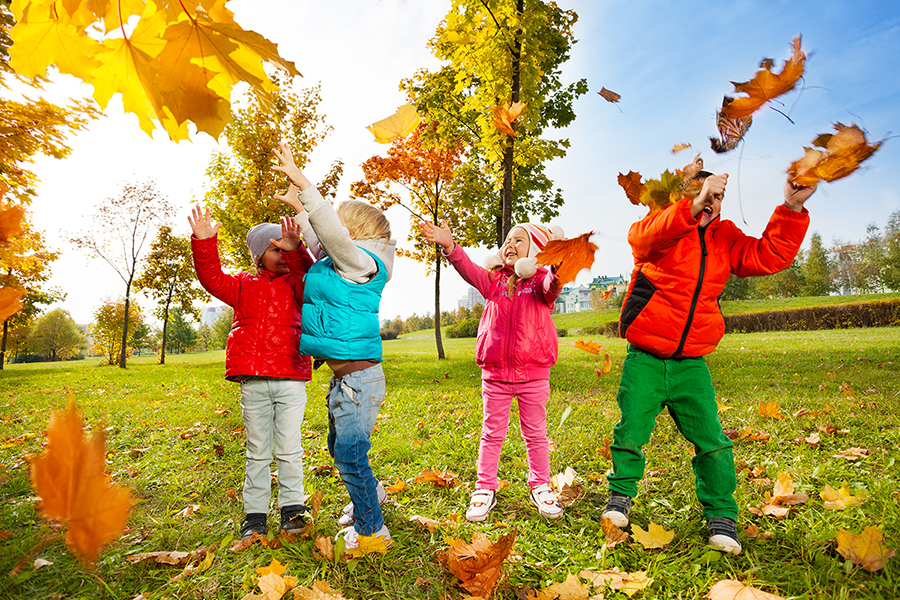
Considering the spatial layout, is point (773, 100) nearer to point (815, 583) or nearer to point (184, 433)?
point (815, 583)

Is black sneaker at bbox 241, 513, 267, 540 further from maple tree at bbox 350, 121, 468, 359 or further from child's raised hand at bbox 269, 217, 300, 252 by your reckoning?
maple tree at bbox 350, 121, 468, 359

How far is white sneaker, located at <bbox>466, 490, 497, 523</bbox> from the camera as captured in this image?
2.45 meters

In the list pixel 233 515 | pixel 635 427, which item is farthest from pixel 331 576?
pixel 635 427

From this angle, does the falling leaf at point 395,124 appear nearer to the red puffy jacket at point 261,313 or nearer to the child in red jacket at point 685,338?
the red puffy jacket at point 261,313

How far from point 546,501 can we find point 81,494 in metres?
2.41

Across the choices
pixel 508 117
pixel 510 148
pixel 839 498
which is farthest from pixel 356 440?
pixel 510 148

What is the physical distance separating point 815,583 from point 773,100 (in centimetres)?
183

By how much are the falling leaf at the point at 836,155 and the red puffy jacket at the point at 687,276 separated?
1.60 ft

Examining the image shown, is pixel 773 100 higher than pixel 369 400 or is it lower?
higher

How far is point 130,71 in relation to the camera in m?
1.01

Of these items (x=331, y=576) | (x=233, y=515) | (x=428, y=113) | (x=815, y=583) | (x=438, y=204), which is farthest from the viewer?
(x=438, y=204)

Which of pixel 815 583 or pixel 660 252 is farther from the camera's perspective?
pixel 660 252

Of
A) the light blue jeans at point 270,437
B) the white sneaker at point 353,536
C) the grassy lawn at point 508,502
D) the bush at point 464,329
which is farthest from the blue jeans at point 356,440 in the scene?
the bush at point 464,329

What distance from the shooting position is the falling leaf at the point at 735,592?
164 cm
